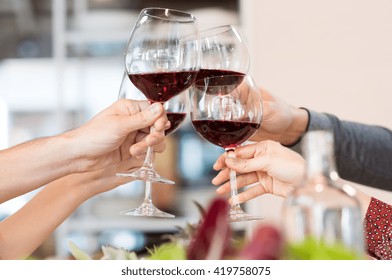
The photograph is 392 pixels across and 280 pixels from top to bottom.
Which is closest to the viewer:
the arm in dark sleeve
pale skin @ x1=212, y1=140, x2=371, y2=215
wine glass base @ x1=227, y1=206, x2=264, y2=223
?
wine glass base @ x1=227, y1=206, x2=264, y2=223

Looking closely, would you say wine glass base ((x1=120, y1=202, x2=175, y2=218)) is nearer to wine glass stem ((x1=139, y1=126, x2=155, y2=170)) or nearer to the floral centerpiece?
wine glass stem ((x1=139, y1=126, x2=155, y2=170))

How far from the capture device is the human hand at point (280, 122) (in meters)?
1.78

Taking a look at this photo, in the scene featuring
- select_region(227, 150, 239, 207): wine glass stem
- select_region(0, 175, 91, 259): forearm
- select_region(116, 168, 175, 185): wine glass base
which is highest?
select_region(116, 168, 175, 185): wine glass base

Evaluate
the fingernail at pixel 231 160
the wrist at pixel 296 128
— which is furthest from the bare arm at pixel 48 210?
the wrist at pixel 296 128

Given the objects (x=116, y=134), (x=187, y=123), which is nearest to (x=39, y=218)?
(x=116, y=134)

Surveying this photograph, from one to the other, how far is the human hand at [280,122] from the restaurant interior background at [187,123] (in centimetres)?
138

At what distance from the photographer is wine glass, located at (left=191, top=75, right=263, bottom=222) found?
1.18 metres

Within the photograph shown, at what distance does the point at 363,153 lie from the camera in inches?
82.4

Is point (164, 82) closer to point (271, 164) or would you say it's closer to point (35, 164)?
point (271, 164)

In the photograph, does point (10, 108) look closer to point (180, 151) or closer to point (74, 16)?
point (74, 16)

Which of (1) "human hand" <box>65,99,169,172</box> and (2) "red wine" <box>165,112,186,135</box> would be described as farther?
(2) "red wine" <box>165,112,186,135</box>

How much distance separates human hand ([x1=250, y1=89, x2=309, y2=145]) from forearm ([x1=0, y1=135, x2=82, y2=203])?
615 mm

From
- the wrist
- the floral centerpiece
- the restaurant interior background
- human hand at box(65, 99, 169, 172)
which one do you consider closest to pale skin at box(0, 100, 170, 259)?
human hand at box(65, 99, 169, 172)

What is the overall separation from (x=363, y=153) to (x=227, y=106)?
1.03 metres
